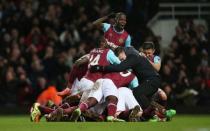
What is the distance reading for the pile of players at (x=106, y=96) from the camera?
15.1m

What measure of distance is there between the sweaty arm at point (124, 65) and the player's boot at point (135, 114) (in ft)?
2.56

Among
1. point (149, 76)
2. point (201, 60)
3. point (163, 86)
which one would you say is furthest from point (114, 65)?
point (201, 60)

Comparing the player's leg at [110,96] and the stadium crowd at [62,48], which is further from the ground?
the stadium crowd at [62,48]

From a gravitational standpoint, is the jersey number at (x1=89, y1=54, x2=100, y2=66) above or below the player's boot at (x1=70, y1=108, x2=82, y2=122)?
above

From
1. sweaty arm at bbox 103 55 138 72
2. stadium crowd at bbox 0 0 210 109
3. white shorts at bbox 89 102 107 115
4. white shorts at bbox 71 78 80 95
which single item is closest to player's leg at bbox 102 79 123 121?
sweaty arm at bbox 103 55 138 72

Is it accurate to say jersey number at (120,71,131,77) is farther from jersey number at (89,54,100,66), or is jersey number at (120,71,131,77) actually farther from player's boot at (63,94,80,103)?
player's boot at (63,94,80,103)

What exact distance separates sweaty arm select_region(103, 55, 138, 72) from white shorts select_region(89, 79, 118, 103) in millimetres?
234

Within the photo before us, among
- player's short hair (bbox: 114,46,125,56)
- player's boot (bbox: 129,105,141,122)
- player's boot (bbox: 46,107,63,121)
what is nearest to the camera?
player's boot (bbox: 46,107,63,121)

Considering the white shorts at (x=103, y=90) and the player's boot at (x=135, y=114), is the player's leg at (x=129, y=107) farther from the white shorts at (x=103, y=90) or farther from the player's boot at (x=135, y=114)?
the white shorts at (x=103, y=90)

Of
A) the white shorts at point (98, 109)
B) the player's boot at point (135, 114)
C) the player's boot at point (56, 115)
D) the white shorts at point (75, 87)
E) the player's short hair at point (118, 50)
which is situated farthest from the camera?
the white shorts at point (75, 87)

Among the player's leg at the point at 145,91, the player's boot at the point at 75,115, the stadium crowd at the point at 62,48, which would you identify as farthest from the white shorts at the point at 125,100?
the stadium crowd at the point at 62,48

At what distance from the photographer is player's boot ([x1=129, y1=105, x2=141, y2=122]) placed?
15141 millimetres

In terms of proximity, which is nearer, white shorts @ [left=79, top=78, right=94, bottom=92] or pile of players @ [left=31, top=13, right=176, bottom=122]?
pile of players @ [left=31, top=13, right=176, bottom=122]

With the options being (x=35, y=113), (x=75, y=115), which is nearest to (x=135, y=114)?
(x=75, y=115)
